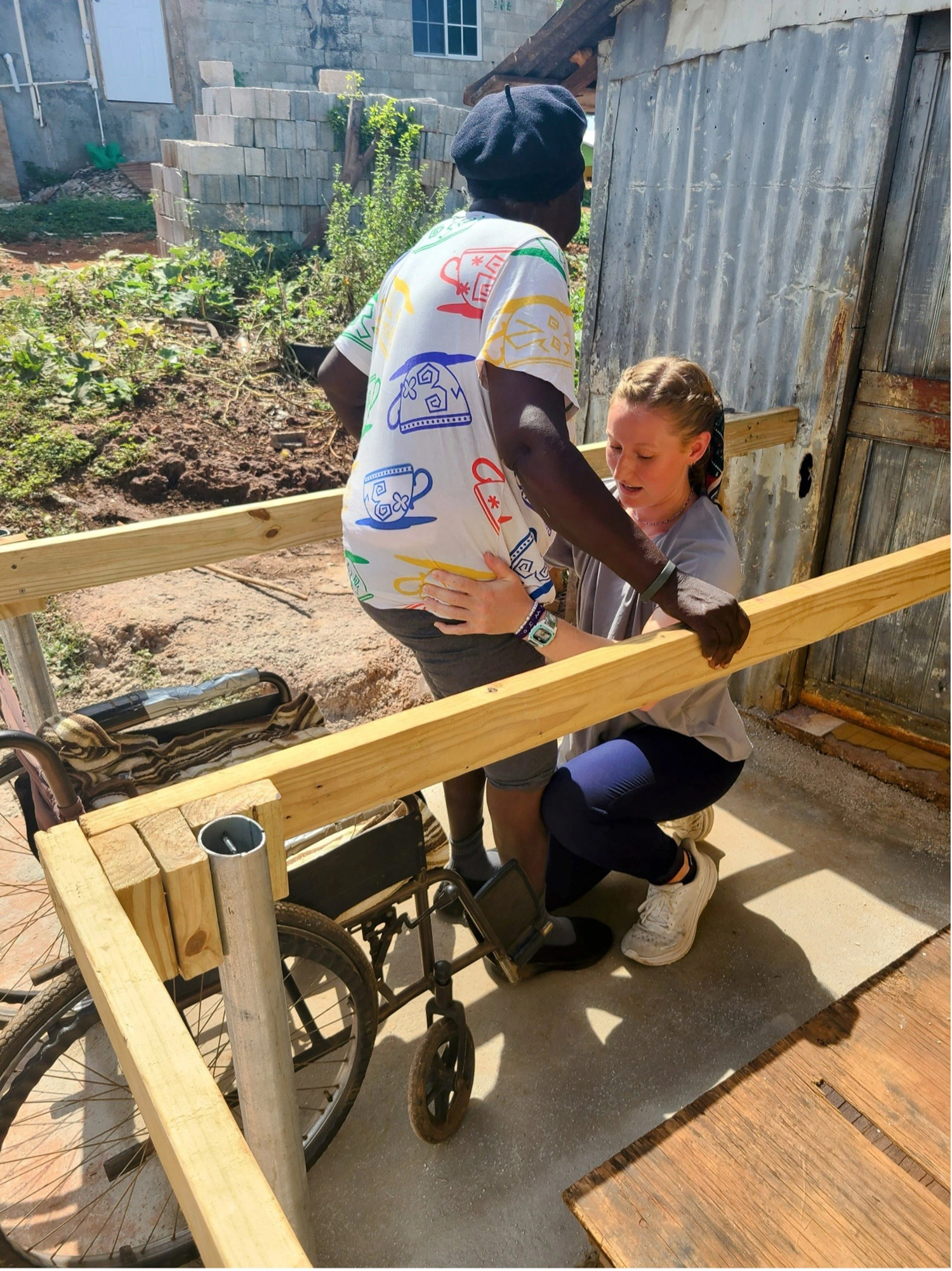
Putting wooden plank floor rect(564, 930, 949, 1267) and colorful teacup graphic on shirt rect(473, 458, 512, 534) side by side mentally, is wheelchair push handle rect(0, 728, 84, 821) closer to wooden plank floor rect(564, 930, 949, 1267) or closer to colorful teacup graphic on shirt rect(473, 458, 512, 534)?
colorful teacup graphic on shirt rect(473, 458, 512, 534)

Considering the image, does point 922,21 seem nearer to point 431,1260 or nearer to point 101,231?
point 431,1260

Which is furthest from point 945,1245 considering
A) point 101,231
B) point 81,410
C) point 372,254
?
point 101,231

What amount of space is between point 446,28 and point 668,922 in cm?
1898

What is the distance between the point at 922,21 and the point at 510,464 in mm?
2462

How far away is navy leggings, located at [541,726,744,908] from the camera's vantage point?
2414 millimetres

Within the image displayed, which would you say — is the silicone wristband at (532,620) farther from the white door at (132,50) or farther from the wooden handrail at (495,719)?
the white door at (132,50)

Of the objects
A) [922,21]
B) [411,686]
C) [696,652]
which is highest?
[922,21]

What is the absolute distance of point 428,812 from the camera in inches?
92.8

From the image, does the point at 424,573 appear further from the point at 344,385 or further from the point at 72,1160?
the point at 72,1160

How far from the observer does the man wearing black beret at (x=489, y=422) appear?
1730mm

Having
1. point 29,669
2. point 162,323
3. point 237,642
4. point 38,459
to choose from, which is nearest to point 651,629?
point 29,669

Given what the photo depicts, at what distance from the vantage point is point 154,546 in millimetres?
2439

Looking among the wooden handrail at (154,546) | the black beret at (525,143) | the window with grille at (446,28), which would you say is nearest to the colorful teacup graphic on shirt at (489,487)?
the black beret at (525,143)

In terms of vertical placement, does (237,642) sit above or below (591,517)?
below
